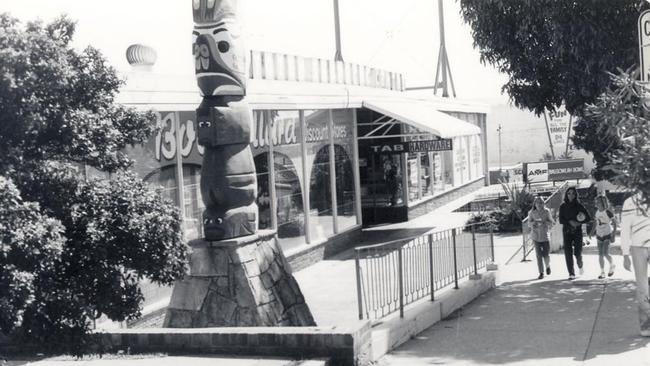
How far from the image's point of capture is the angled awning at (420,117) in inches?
715

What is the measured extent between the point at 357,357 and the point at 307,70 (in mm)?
12217

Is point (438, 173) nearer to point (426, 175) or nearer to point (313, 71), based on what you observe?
point (426, 175)

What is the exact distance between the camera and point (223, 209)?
30.8ft

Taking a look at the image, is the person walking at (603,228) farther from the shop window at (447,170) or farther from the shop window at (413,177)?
the shop window at (447,170)

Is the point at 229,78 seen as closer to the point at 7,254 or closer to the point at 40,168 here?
the point at 40,168

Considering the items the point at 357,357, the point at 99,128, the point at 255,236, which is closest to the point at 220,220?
the point at 255,236

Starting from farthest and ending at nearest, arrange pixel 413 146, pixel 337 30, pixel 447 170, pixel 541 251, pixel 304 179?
pixel 447 170
pixel 337 30
pixel 413 146
pixel 304 179
pixel 541 251

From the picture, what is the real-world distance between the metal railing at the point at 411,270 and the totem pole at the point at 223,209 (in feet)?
3.86

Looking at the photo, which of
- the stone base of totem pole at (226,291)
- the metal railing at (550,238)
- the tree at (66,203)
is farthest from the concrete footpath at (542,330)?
the tree at (66,203)

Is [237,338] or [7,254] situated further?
[237,338]

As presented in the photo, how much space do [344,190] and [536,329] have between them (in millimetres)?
9831

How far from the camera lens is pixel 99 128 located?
5.70 m

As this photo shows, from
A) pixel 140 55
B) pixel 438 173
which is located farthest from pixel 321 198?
pixel 438 173

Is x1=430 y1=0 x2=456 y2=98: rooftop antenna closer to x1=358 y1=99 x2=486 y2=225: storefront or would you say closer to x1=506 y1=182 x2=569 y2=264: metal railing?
x1=358 y1=99 x2=486 y2=225: storefront
